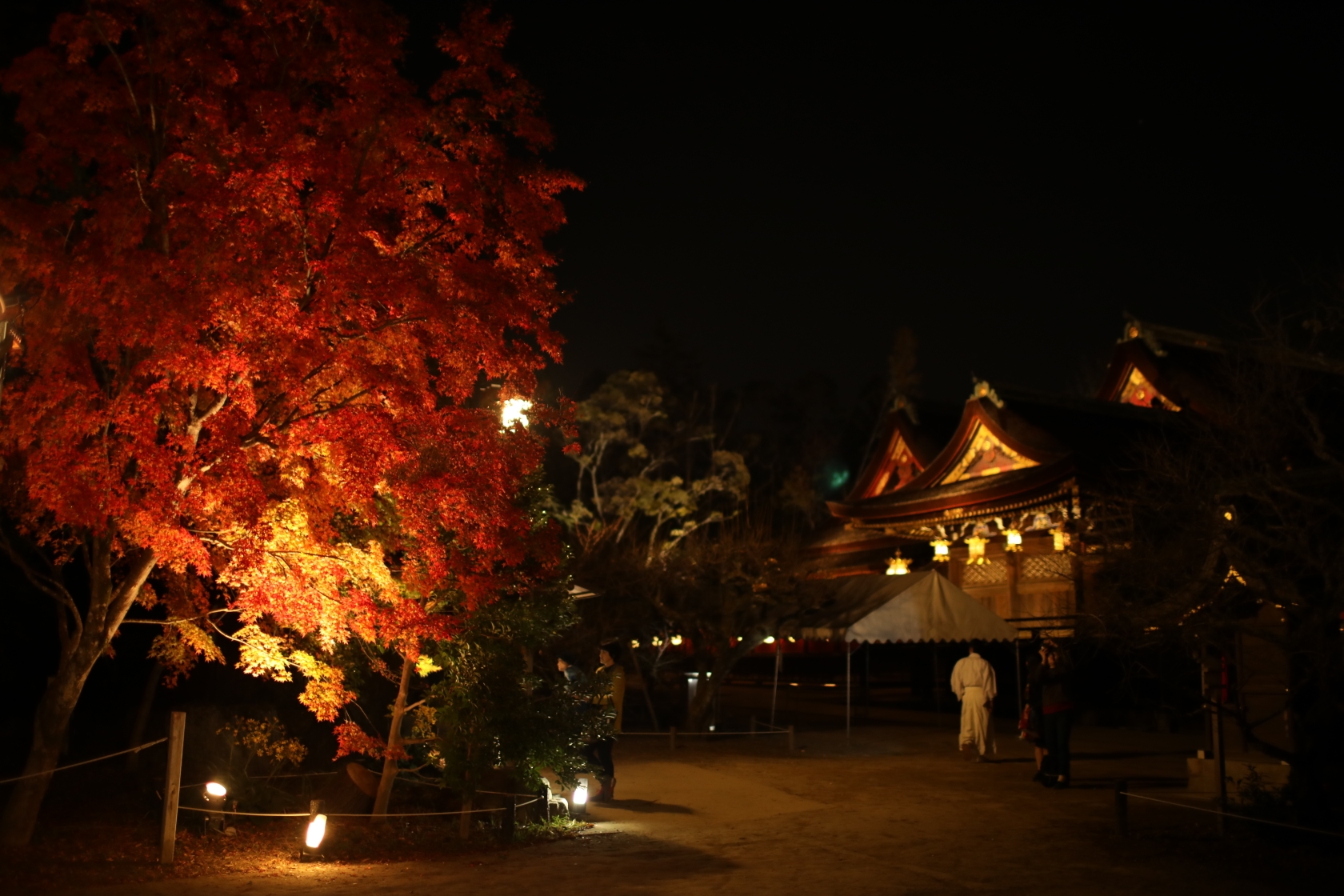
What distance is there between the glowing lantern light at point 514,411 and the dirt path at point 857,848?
396 cm

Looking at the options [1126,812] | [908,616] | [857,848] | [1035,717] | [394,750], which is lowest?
[857,848]

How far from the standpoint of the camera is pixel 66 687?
28.9 feet

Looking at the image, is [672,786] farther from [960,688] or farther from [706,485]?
[706,485]

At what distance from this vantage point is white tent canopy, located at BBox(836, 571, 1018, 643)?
57.9 ft

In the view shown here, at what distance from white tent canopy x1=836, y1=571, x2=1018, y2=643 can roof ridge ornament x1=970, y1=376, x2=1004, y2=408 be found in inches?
283

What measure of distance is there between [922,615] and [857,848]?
9.55 m

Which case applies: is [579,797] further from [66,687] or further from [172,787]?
[66,687]

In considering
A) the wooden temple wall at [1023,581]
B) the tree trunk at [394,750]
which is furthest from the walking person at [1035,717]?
A: the wooden temple wall at [1023,581]

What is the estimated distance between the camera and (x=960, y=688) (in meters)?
15.9

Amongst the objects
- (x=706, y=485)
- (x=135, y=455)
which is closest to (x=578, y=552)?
(x=706, y=485)

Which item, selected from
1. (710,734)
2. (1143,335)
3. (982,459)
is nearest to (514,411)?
(710,734)

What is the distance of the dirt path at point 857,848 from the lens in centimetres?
770

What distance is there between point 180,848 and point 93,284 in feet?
16.1

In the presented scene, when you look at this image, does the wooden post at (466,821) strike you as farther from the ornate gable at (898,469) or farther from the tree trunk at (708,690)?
the ornate gable at (898,469)
